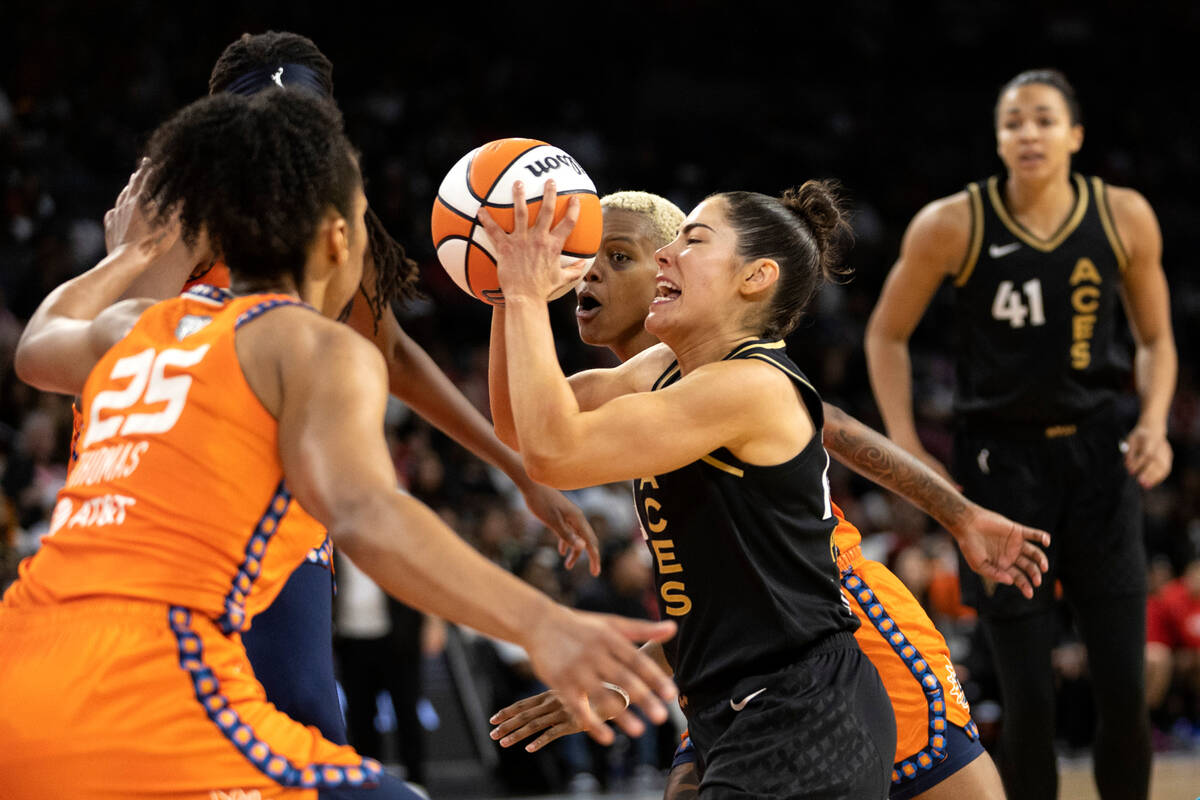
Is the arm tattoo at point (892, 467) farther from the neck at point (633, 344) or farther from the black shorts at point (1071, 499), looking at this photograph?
the black shorts at point (1071, 499)

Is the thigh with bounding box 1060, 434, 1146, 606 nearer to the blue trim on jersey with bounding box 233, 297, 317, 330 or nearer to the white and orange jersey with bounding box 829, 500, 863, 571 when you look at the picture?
the white and orange jersey with bounding box 829, 500, 863, 571

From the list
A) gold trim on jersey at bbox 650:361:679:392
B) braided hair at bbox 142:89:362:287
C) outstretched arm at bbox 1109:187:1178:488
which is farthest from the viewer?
outstretched arm at bbox 1109:187:1178:488

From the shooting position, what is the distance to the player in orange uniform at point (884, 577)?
3.21 m

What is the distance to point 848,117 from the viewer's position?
60.2 ft

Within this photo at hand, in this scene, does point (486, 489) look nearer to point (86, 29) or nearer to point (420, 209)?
point (420, 209)

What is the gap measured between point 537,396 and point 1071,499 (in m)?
2.65

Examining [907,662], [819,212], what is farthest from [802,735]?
[819,212]

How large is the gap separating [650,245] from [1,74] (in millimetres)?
8522

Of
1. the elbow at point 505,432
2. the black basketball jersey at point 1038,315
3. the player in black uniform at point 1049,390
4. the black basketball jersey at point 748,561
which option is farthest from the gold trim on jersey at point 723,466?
the black basketball jersey at point 1038,315

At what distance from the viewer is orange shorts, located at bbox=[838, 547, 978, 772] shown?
127 inches

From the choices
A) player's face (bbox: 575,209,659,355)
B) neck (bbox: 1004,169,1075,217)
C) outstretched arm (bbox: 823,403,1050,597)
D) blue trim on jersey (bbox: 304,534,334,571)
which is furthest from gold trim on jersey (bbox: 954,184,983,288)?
blue trim on jersey (bbox: 304,534,334,571)

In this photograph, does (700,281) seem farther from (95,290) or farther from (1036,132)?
(1036,132)

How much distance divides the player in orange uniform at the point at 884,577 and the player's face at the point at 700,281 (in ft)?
1.65

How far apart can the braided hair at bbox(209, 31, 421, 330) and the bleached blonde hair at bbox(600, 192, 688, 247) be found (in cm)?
65
